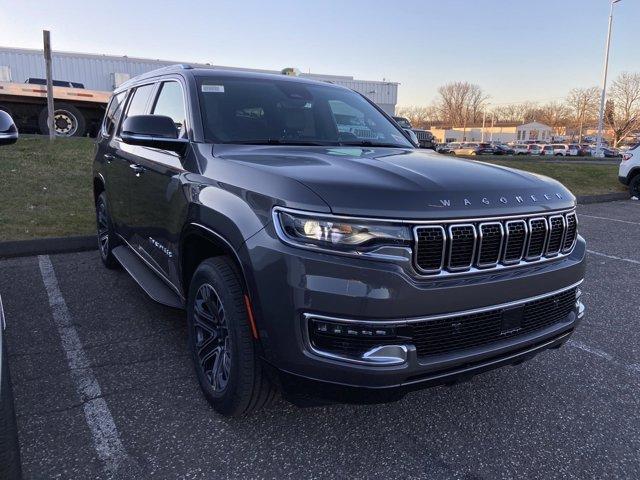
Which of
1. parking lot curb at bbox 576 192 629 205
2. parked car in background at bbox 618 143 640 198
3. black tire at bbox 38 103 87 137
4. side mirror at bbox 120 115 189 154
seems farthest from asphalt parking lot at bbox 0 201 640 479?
black tire at bbox 38 103 87 137

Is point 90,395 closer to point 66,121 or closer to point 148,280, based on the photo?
point 148,280

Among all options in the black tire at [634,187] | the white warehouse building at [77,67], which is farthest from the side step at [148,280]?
the white warehouse building at [77,67]

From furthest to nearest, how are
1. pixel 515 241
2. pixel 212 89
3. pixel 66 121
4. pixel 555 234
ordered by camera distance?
1. pixel 66 121
2. pixel 212 89
3. pixel 555 234
4. pixel 515 241

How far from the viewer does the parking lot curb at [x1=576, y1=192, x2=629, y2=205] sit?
39.6 ft

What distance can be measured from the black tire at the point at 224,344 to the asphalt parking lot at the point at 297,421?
0.65 feet

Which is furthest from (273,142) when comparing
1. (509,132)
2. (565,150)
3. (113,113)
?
(509,132)

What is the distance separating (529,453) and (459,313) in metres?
0.92

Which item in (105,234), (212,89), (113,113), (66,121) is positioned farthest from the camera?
(66,121)

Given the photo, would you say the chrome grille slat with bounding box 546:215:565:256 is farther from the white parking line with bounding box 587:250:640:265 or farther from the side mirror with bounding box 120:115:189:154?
the white parking line with bounding box 587:250:640:265

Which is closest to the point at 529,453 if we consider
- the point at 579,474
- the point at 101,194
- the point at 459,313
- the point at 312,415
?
the point at 579,474

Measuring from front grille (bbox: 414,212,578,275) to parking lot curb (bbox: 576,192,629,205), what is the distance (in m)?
10.4

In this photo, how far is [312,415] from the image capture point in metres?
2.83

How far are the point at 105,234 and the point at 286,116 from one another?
2.83m

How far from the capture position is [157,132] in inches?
120
